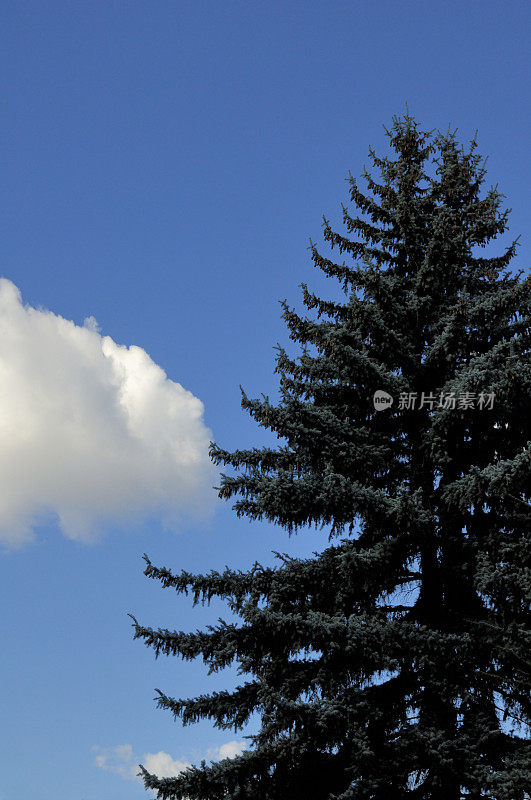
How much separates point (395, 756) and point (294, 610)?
88.3 inches

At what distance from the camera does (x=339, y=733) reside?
8.39 metres

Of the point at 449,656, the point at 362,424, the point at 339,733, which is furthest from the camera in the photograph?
the point at 362,424

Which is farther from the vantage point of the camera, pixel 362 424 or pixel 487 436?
pixel 362 424

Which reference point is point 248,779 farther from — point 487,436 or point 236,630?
point 487,436

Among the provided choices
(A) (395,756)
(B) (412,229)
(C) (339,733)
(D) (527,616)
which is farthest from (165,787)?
(B) (412,229)

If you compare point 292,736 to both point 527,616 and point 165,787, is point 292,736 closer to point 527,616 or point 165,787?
point 165,787

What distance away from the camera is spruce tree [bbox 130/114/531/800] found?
8.46 m

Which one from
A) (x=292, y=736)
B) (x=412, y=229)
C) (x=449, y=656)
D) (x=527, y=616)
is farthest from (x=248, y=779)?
(x=412, y=229)

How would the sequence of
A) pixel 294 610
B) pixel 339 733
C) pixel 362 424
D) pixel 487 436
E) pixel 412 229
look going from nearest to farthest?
pixel 339 733 < pixel 294 610 < pixel 487 436 < pixel 362 424 < pixel 412 229

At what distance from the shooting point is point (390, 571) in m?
9.96

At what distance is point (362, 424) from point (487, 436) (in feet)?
6.67

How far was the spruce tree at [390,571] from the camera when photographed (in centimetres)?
846

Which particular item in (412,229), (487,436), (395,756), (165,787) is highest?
(412,229)

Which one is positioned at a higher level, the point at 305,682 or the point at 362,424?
the point at 362,424
